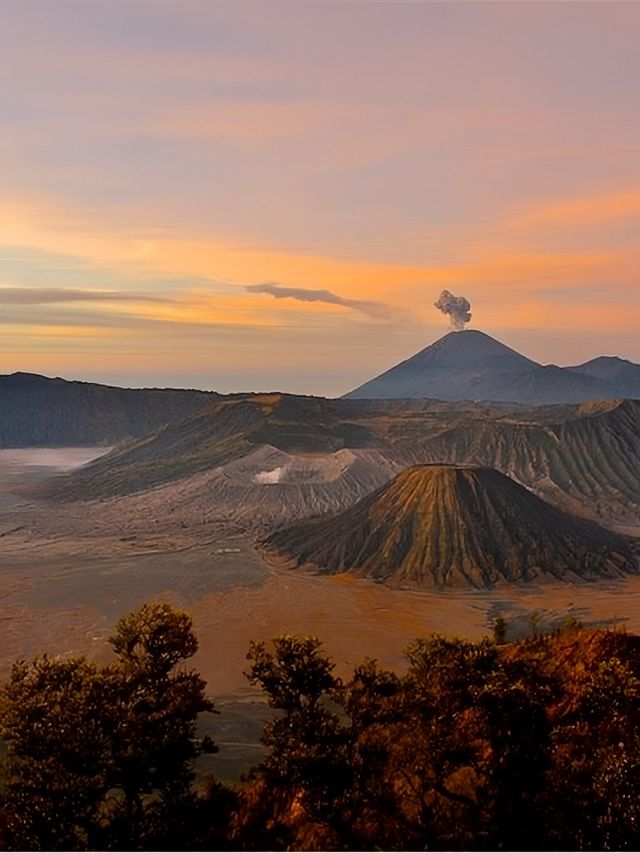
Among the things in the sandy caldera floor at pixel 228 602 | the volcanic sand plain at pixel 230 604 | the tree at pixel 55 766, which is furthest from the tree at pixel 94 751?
the sandy caldera floor at pixel 228 602

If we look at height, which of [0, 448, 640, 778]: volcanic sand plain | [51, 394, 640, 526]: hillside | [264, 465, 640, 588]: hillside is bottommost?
[0, 448, 640, 778]: volcanic sand plain

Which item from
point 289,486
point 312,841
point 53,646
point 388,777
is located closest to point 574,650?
point 388,777

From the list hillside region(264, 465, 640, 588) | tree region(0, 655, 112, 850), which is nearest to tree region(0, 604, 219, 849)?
tree region(0, 655, 112, 850)

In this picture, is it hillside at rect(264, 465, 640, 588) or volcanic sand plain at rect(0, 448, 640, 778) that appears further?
hillside at rect(264, 465, 640, 588)

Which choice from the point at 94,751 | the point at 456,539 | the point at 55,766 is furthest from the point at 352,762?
the point at 456,539

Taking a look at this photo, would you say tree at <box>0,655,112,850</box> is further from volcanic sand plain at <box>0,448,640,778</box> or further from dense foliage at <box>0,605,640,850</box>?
volcanic sand plain at <box>0,448,640,778</box>

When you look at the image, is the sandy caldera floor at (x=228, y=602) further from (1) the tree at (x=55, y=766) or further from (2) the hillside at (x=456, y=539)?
(1) the tree at (x=55, y=766)
